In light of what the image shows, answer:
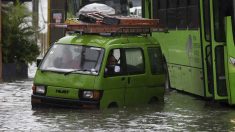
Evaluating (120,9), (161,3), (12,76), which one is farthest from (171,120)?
(120,9)

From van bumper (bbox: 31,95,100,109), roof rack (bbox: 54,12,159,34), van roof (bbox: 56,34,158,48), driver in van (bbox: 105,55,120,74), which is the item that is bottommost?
van bumper (bbox: 31,95,100,109)

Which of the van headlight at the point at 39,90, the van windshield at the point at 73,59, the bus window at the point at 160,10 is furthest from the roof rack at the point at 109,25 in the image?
the bus window at the point at 160,10

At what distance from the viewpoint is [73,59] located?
14211 mm

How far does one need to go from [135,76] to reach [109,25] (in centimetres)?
137

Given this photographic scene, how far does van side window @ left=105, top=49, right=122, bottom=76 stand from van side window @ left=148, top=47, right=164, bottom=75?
3.19 ft

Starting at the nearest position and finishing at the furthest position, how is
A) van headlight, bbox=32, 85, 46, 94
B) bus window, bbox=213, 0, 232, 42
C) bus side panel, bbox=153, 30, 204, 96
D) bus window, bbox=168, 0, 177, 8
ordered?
van headlight, bbox=32, 85, 46, 94 < bus window, bbox=213, 0, 232, 42 < bus side panel, bbox=153, 30, 204, 96 < bus window, bbox=168, 0, 177, 8

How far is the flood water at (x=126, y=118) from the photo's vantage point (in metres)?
11.8

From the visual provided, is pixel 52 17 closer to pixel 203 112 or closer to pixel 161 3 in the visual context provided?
pixel 161 3

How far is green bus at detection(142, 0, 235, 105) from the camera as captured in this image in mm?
14039

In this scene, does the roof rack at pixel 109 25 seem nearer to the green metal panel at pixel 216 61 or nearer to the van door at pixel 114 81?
the van door at pixel 114 81

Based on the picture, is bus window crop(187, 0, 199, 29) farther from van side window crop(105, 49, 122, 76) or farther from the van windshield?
the van windshield

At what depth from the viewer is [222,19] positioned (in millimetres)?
14250

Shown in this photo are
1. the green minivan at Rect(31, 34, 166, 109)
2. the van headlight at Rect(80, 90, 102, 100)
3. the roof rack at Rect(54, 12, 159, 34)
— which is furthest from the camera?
the roof rack at Rect(54, 12, 159, 34)

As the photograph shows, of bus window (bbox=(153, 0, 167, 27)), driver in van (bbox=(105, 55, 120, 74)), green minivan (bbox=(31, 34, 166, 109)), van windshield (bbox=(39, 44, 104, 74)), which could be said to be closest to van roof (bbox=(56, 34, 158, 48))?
green minivan (bbox=(31, 34, 166, 109))
